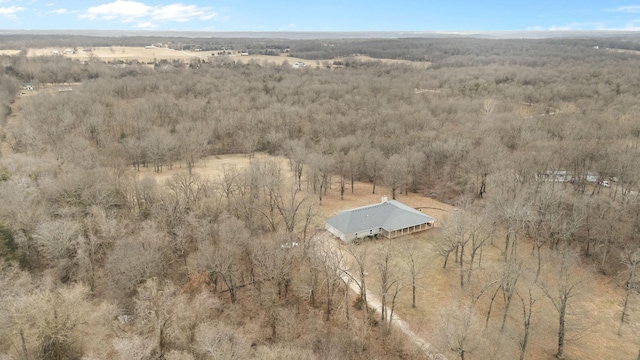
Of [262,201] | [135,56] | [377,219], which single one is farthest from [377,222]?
[135,56]

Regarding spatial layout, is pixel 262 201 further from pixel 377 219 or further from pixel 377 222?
pixel 377 222

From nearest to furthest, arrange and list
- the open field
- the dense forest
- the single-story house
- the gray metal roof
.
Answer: the dense forest < the single-story house < the gray metal roof < the open field

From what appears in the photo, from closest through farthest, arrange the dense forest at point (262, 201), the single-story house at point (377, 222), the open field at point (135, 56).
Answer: the dense forest at point (262, 201)
the single-story house at point (377, 222)
the open field at point (135, 56)

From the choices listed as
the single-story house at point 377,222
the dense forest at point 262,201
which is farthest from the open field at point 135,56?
the single-story house at point 377,222

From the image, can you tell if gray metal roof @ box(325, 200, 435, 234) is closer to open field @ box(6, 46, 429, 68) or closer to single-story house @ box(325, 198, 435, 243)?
single-story house @ box(325, 198, 435, 243)

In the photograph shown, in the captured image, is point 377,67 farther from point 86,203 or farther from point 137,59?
point 86,203

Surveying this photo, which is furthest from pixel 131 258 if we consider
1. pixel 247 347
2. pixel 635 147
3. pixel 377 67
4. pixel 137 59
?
pixel 137 59

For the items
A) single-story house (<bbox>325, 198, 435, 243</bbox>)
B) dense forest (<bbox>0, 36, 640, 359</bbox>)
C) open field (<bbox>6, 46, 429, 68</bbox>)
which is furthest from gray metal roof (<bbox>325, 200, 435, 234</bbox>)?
open field (<bbox>6, 46, 429, 68</bbox>)

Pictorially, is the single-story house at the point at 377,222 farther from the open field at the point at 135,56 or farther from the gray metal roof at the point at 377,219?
the open field at the point at 135,56
